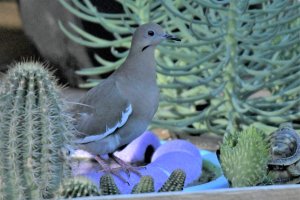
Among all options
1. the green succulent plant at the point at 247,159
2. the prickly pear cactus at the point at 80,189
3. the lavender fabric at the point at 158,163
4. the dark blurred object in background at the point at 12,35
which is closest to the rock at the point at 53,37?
the dark blurred object in background at the point at 12,35

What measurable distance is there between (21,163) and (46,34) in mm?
2777

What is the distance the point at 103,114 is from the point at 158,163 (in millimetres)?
340

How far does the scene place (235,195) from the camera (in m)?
1.85

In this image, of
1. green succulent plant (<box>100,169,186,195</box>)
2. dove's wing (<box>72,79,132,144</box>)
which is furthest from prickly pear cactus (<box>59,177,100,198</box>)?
dove's wing (<box>72,79,132,144</box>)

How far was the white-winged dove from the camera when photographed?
2238mm

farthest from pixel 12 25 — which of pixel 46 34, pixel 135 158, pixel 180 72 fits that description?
pixel 135 158

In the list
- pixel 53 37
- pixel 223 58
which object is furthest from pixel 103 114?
pixel 53 37

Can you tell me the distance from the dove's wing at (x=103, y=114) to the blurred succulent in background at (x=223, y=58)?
27.0 inches

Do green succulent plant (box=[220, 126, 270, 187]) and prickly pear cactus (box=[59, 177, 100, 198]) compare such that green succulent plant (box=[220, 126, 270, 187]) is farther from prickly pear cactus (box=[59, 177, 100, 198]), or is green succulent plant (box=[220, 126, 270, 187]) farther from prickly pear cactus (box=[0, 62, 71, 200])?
prickly pear cactus (box=[0, 62, 71, 200])

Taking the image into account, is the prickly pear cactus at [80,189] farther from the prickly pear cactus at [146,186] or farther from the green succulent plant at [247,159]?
the green succulent plant at [247,159]

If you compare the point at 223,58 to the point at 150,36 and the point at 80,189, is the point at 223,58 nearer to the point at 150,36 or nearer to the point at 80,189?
the point at 150,36

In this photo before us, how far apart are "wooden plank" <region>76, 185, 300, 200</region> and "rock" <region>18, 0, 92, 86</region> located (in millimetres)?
2576

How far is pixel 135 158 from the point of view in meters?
2.87

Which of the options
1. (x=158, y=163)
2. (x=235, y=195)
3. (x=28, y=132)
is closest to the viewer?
(x=28, y=132)
